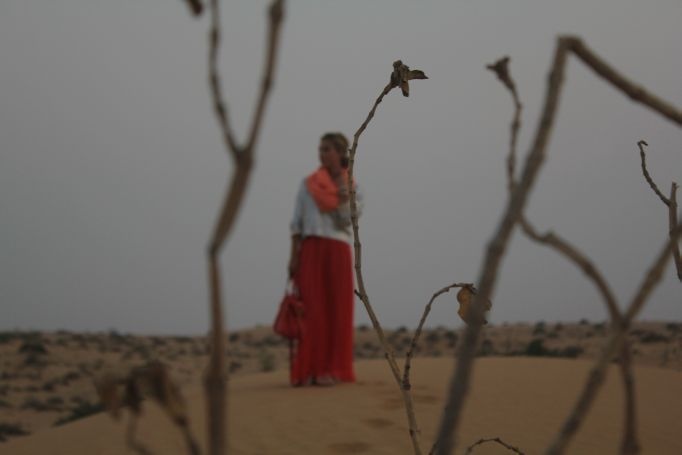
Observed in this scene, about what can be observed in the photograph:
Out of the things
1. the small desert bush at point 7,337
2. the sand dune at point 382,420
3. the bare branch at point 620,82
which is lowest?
the sand dune at point 382,420

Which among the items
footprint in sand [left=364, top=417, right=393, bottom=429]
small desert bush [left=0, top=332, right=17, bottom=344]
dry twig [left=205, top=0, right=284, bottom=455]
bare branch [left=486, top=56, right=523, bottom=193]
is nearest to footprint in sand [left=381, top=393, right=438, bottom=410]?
footprint in sand [left=364, top=417, right=393, bottom=429]

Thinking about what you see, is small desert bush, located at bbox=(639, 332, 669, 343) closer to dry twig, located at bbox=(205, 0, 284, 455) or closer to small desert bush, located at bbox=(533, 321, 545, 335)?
small desert bush, located at bbox=(533, 321, 545, 335)

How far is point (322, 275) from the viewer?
25.7 ft

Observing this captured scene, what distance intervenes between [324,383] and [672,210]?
6371mm

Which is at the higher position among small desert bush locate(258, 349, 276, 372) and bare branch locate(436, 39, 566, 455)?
bare branch locate(436, 39, 566, 455)

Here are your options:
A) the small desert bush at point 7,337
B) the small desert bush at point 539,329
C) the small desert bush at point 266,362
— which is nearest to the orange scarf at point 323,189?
the small desert bush at point 266,362

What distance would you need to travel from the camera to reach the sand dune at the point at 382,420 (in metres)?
5.34

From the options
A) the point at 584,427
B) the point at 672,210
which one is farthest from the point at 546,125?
the point at 584,427

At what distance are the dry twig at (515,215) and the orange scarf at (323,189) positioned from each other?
6.91m

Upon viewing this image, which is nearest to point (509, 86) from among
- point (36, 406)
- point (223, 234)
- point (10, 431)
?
point (223, 234)

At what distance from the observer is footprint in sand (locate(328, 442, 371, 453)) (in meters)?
5.15

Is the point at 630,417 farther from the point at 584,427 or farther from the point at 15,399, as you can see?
the point at 15,399

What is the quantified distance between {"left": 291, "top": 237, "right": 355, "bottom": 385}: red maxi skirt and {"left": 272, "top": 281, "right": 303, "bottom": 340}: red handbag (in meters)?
0.07

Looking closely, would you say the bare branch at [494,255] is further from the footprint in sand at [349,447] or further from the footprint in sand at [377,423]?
the footprint in sand at [377,423]
